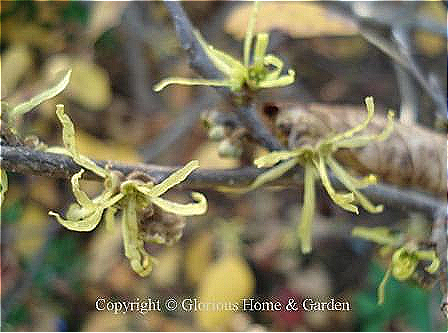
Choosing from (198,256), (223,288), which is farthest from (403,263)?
(198,256)

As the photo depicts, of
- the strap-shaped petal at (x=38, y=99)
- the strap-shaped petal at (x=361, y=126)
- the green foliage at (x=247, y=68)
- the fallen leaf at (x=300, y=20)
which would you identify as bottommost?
the strap-shaped petal at (x=361, y=126)

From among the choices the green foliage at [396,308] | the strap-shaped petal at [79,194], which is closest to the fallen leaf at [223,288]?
the green foliage at [396,308]

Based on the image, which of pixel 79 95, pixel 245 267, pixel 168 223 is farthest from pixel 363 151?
pixel 79 95

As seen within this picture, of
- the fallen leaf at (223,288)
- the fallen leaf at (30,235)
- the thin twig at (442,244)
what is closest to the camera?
the thin twig at (442,244)

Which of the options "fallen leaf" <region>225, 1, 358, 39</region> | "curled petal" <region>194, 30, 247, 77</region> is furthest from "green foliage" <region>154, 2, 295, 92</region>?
"fallen leaf" <region>225, 1, 358, 39</region>

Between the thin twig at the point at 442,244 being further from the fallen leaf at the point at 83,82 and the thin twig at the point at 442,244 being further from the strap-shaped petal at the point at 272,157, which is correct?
the fallen leaf at the point at 83,82

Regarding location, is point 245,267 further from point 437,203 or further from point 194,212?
point 194,212

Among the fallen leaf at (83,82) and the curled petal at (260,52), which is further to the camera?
the fallen leaf at (83,82)

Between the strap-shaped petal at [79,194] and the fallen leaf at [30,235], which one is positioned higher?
the fallen leaf at [30,235]
